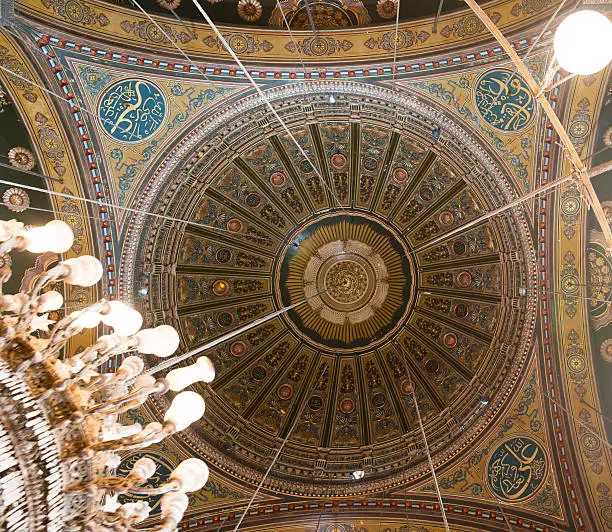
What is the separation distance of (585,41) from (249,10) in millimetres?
4965

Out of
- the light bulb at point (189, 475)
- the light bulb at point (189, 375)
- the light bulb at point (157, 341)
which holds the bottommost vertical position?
→ the light bulb at point (189, 475)

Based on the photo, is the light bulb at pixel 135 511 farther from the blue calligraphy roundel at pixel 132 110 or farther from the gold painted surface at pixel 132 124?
the blue calligraphy roundel at pixel 132 110

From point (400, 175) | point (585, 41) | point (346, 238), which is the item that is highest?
point (400, 175)

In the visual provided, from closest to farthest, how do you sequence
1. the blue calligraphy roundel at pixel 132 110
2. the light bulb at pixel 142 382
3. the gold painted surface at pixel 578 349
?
the light bulb at pixel 142 382 → the blue calligraphy roundel at pixel 132 110 → the gold painted surface at pixel 578 349

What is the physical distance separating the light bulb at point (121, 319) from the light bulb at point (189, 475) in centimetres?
103

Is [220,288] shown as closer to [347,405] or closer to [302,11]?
[347,405]

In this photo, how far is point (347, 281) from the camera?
9805 millimetres

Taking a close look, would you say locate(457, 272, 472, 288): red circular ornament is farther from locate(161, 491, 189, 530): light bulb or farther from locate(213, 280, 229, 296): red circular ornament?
locate(161, 491, 189, 530): light bulb

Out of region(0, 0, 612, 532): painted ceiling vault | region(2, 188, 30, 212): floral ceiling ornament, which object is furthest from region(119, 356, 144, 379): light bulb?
region(2, 188, 30, 212): floral ceiling ornament

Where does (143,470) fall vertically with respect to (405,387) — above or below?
above

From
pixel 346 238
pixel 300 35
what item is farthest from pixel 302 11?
pixel 346 238

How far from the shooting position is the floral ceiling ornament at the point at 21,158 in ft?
20.7

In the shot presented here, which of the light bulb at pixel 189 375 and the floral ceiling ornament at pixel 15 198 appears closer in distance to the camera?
the light bulb at pixel 189 375

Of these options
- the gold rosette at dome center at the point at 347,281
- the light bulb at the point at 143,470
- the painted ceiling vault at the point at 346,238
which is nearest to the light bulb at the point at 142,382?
the light bulb at the point at 143,470
